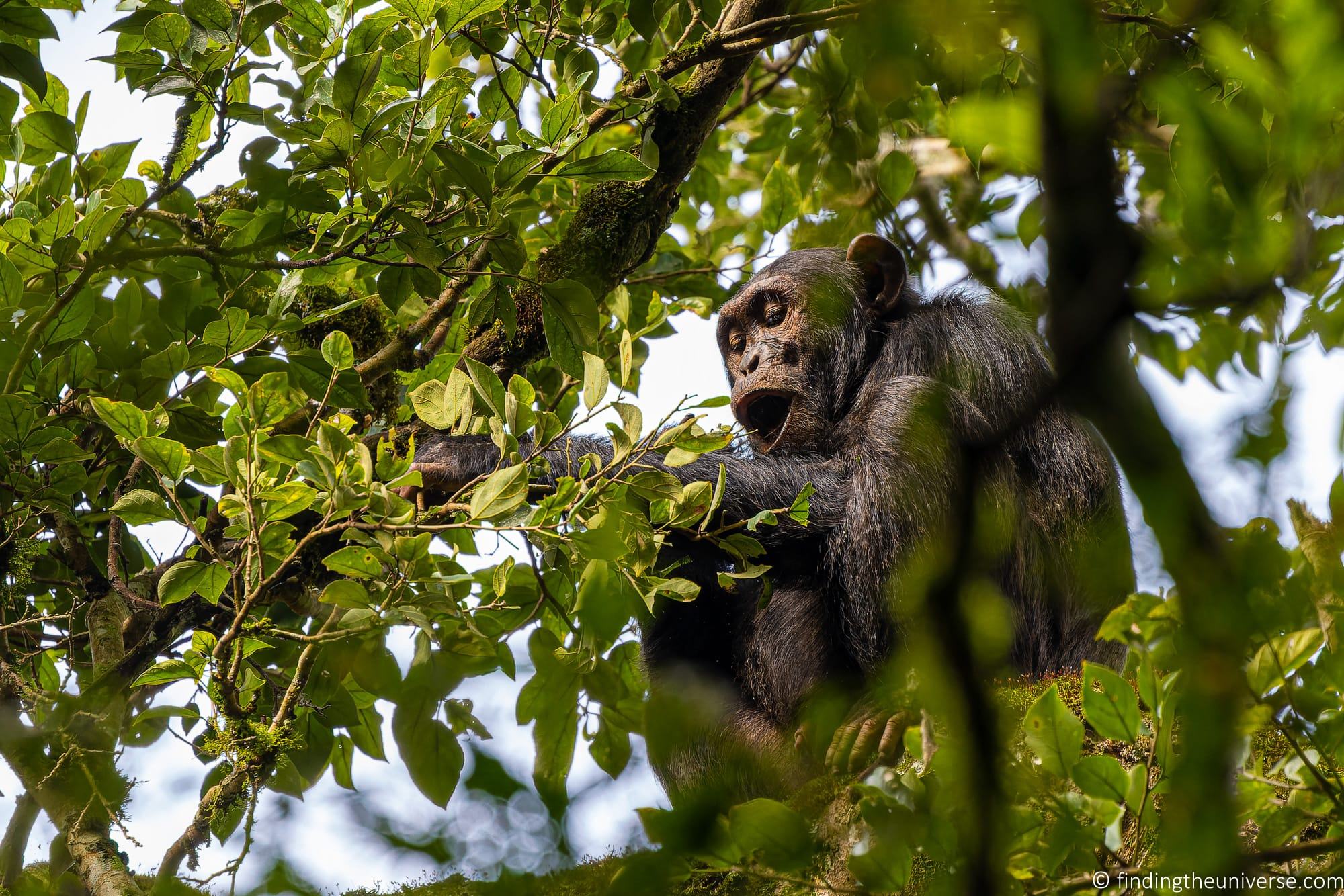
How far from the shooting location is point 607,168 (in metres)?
2.89

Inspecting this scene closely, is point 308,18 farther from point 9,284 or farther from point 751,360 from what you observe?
point 751,360

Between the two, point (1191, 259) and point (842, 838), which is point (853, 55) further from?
point (842, 838)

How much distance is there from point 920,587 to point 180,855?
258 centimetres

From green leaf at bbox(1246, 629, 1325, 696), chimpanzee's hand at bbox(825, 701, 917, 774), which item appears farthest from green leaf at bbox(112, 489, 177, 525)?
green leaf at bbox(1246, 629, 1325, 696)

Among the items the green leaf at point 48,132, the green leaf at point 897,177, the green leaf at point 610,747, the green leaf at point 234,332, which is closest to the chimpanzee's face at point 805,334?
the green leaf at point 897,177

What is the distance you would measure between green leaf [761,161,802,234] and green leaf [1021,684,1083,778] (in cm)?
370

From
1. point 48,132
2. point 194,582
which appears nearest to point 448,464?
point 194,582

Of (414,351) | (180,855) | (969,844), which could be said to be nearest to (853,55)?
(969,844)

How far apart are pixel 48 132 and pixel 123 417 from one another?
53.9 inches

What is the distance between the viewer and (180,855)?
2879 mm

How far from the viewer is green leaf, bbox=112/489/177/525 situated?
2.65 meters

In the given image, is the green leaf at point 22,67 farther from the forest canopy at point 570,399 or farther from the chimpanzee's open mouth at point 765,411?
the chimpanzee's open mouth at point 765,411

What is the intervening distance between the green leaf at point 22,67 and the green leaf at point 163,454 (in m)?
1.18

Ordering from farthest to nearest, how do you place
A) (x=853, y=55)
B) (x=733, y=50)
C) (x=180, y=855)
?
1. (x=733, y=50)
2. (x=180, y=855)
3. (x=853, y=55)
